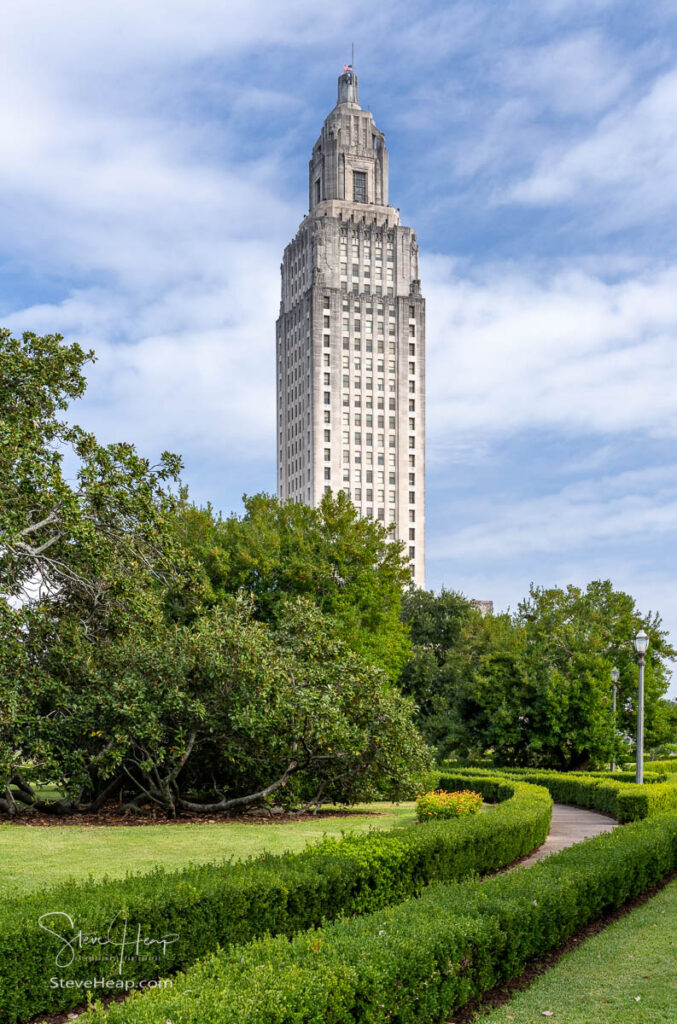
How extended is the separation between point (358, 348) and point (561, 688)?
79.7 m

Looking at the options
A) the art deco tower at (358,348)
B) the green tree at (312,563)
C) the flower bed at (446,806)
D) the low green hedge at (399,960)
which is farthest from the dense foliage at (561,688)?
the art deco tower at (358,348)

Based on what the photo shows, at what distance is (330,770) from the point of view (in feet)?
67.8

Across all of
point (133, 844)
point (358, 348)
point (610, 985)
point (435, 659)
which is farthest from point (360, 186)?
point (610, 985)

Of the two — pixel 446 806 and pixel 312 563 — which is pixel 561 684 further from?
pixel 446 806

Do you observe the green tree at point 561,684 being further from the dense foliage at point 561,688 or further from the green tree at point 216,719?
the green tree at point 216,719

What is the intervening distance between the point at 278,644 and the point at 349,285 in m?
91.3

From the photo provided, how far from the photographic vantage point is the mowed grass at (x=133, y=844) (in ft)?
44.2

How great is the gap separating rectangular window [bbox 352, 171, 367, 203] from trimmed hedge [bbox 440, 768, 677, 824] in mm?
94788

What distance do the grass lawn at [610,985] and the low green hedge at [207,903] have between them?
7.08ft

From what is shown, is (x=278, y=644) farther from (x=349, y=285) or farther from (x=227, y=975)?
(x=349, y=285)

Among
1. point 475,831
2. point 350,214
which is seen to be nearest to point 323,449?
point 350,214

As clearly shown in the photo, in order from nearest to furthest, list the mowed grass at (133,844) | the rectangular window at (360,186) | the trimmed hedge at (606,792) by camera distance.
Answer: the mowed grass at (133,844), the trimmed hedge at (606,792), the rectangular window at (360,186)

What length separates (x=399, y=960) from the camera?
688 cm

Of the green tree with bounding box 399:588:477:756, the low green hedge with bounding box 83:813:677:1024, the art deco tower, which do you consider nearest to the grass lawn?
the low green hedge with bounding box 83:813:677:1024
